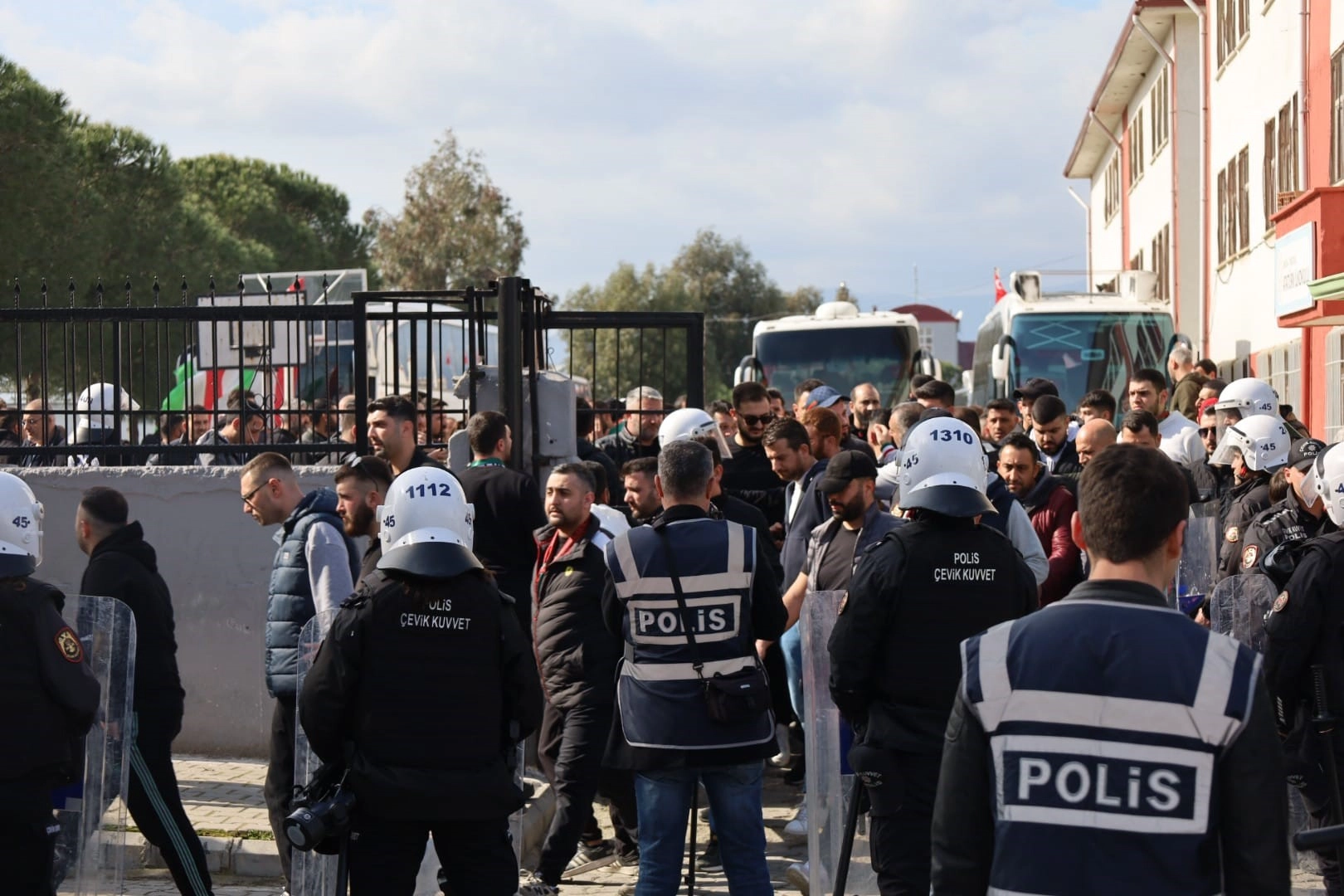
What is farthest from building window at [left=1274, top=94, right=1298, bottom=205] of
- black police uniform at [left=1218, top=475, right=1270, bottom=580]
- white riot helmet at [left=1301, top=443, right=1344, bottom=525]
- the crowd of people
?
white riot helmet at [left=1301, top=443, right=1344, bottom=525]

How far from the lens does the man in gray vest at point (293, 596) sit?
6.33 m

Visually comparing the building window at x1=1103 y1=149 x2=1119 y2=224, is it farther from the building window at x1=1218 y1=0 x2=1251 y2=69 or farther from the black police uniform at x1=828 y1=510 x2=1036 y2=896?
the black police uniform at x1=828 y1=510 x2=1036 y2=896

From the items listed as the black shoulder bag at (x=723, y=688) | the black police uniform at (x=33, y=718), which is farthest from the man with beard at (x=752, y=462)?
the black police uniform at (x=33, y=718)

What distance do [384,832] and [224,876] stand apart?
335cm

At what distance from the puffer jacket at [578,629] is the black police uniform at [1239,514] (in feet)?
8.87

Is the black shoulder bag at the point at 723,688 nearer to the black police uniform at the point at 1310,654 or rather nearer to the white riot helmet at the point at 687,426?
the black police uniform at the point at 1310,654

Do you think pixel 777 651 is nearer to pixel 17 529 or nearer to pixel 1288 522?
pixel 1288 522

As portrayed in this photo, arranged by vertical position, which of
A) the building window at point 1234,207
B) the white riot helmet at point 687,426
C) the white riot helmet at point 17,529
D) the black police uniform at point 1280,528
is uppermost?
the building window at point 1234,207

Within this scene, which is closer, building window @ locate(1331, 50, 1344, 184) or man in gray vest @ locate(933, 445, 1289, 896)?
man in gray vest @ locate(933, 445, 1289, 896)

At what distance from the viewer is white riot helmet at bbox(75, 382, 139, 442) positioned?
9875 millimetres

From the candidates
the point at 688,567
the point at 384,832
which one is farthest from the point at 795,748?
the point at 384,832

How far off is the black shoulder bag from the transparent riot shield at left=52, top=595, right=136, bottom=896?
1934 mm

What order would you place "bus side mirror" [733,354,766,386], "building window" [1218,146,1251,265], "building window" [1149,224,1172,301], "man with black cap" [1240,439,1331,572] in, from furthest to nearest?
"building window" [1149,224,1172,301], "building window" [1218,146,1251,265], "bus side mirror" [733,354,766,386], "man with black cap" [1240,439,1331,572]

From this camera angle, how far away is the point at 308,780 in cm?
522
